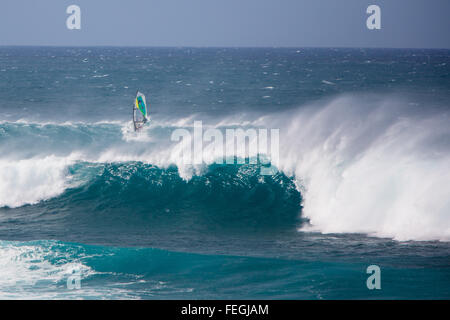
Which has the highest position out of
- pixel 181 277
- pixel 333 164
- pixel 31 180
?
pixel 333 164

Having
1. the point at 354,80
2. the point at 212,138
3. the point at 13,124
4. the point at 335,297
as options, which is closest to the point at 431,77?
the point at 354,80

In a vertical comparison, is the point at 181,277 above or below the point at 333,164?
below

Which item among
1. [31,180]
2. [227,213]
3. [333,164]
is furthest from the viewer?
[31,180]

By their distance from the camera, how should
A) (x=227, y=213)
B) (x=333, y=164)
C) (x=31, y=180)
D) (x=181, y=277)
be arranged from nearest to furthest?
(x=181, y=277) < (x=227, y=213) < (x=333, y=164) < (x=31, y=180)

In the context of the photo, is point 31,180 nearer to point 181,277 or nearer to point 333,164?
point 181,277

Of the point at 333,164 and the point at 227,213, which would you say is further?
the point at 333,164

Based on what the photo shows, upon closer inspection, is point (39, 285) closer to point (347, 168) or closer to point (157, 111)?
point (347, 168)

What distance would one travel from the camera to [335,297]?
36.5ft

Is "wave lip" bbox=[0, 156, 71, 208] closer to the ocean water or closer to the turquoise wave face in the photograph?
the ocean water

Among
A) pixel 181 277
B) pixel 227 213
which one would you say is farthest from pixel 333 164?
pixel 181 277

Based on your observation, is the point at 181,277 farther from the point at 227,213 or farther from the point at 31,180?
the point at 31,180

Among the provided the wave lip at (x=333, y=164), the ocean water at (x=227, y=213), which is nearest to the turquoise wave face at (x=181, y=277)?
the ocean water at (x=227, y=213)

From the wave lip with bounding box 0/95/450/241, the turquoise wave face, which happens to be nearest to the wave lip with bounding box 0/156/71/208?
the wave lip with bounding box 0/95/450/241

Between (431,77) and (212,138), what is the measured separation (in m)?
54.2
